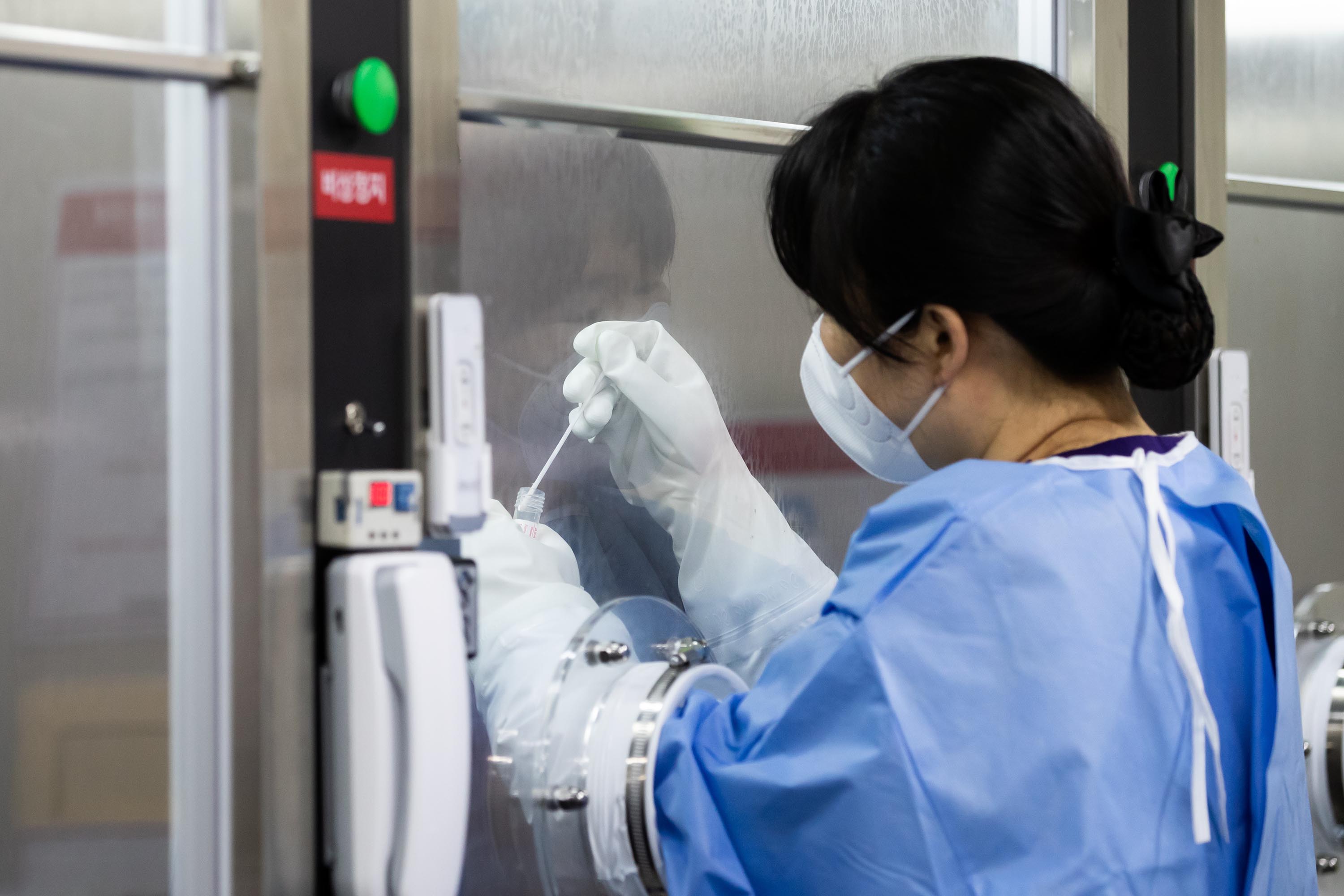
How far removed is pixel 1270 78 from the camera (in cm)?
186

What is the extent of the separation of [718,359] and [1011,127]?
0.44 meters

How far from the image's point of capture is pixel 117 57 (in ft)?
3.29

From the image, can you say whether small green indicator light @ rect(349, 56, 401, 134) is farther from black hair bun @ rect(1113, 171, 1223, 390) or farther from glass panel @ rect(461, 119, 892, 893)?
black hair bun @ rect(1113, 171, 1223, 390)

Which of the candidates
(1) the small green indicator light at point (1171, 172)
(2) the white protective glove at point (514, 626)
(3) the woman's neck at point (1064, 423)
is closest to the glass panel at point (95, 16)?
(2) the white protective glove at point (514, 626)

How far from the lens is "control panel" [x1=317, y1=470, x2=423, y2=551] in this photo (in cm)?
105

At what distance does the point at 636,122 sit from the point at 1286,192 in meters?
1.04

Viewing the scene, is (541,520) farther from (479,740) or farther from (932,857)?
(932,857)

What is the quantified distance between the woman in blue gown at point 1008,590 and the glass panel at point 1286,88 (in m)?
0.75

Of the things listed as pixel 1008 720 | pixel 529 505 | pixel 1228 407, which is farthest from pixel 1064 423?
pixel 1228 407

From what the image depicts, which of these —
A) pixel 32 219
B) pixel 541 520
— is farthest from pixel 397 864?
pixel 32 219

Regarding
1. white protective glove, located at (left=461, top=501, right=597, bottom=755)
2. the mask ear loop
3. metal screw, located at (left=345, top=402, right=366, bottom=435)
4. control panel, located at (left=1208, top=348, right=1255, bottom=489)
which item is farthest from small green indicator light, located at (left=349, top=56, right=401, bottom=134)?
control panel, located at (left=1208, top=348, right=1255, bottom=489)

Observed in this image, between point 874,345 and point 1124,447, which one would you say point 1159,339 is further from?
point 874,345

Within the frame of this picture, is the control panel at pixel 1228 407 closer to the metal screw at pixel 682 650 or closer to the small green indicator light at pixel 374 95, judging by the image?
the metal screw at pixel 682 650

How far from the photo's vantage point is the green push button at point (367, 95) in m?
1.06
